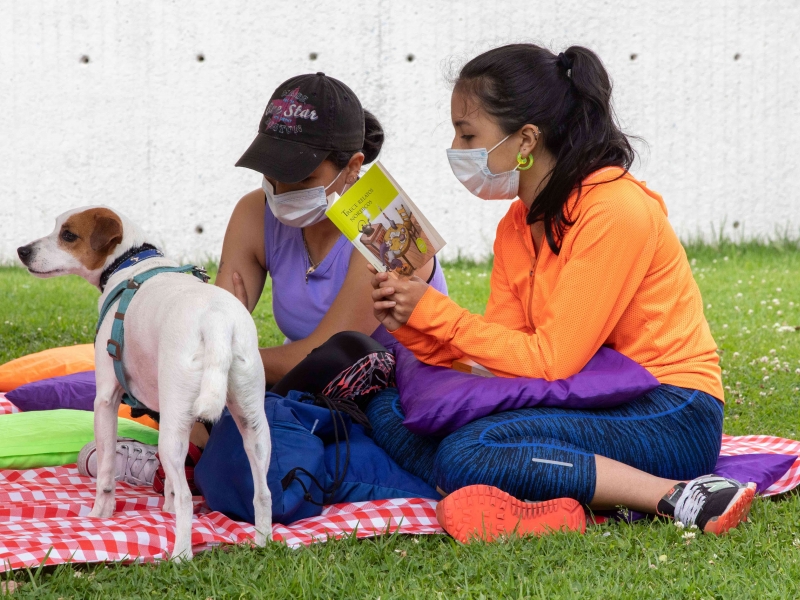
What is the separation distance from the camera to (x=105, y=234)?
9.99 ft

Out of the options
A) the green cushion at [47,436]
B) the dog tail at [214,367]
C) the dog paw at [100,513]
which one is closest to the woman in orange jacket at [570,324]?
the dog tail at [214,367]

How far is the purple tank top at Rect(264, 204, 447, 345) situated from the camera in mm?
3658

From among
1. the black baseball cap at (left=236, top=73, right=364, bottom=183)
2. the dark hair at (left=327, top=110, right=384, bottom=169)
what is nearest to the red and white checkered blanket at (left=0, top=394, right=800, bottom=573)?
the black baseball cap at (left=236, top=73, right=364, bottom=183)

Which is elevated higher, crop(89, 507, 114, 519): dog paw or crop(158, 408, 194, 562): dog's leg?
crop(158, 408, 194, 562): dog's leg

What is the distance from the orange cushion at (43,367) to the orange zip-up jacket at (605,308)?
7.32 ft

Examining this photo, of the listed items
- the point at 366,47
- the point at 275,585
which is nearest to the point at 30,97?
the point at 366,47

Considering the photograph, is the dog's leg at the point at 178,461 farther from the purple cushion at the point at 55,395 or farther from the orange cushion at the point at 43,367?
the orange cushion at the point at 43,367

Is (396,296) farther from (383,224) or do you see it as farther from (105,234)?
(105,234)

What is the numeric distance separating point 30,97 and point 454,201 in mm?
4630

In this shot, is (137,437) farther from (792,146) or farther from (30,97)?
(792,146)

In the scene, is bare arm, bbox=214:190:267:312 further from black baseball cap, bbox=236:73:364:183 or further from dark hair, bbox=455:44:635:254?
dark hair, bbox=455:44:635:254

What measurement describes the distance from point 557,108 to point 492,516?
4.34 feet

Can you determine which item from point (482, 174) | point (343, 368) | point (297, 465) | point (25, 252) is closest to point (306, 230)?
point (343, 368)

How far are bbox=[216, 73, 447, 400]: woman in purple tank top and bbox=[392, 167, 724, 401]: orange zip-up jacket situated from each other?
20.1 inches
